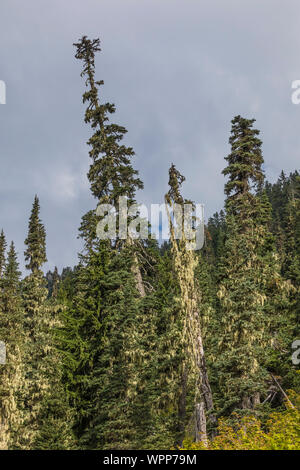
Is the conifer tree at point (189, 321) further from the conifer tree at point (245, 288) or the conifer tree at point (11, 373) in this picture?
the conifer tree at point (11, 373)

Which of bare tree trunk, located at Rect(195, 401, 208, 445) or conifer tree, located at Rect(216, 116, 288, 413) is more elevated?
conifer tree, located at Rect(216, 116, 288, 413)

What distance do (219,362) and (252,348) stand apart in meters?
1.56

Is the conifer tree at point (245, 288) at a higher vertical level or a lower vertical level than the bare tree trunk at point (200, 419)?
higher

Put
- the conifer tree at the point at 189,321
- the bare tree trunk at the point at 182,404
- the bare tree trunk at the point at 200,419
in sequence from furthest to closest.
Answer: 1. the bare tree trunk at the point at 182,404
2. the conifer tree at the point at 189,321
3. the bare tree trunk at the point at 200,419

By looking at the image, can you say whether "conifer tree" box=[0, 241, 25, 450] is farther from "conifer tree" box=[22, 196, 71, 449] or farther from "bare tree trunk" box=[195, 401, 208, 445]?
"bare tree trunk" box=[195, 401, 208, 445]

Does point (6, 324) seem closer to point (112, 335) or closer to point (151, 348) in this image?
point (112, 335)

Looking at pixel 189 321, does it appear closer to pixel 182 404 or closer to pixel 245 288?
pixel 245 288

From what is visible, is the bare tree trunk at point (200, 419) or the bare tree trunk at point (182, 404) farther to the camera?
the bare tree trunk at point (182, 404)

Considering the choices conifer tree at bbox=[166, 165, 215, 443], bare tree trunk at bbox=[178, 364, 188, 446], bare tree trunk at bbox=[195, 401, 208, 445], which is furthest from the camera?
bare tree trunk at bbox=[178, 364, 188, 446]

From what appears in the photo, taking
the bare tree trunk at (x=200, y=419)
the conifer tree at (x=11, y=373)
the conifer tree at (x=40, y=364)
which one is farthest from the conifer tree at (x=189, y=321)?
the conifer tree at (x=11, y=373)

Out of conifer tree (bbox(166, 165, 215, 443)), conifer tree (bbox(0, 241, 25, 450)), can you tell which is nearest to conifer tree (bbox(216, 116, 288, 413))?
conifer tree (bbox(166, 165, 215, 443))

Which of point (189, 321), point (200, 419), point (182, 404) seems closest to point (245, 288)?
point (189, 321)
